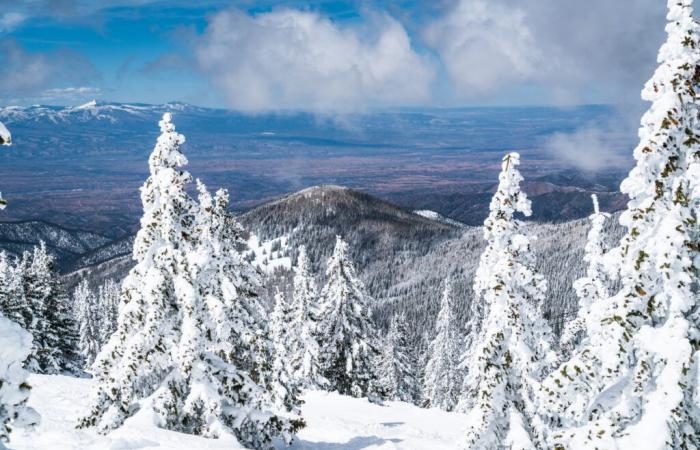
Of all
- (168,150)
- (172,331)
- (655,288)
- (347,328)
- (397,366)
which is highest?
(168,150)

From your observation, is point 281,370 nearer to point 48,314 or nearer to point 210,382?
point 210,382

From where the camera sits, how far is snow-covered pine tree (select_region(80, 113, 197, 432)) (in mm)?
14484

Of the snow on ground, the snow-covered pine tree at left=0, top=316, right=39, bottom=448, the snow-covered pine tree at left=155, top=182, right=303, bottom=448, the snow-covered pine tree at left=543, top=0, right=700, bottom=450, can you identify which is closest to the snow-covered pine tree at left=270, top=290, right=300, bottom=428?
the snow on ground

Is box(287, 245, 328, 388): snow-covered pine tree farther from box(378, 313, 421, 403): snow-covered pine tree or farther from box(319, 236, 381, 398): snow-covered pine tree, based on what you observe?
box(378, 313, 421, 403): snow-covered pine tree

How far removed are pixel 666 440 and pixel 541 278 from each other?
6.00 meters

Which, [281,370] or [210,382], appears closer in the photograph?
[210,382]

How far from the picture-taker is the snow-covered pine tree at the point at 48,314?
40594 mm

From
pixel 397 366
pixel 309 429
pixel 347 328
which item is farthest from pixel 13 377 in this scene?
pixel 397 366

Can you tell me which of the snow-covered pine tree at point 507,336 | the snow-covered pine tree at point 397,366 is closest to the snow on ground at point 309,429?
the snow-covered pine tree at point 507,336

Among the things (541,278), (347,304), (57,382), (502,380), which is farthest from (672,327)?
(347,304)

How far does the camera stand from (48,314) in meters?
42.0

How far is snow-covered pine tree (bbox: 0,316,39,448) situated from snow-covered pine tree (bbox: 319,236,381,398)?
30.7 meters

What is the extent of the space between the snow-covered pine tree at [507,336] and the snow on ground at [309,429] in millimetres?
1128

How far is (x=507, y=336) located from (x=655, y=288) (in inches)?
219
